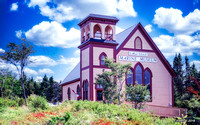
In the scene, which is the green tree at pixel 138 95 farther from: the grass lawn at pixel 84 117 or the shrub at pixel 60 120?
the shrub at pixel 60 120

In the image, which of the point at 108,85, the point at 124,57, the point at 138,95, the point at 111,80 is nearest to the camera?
the point at 138,95

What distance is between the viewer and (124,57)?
34188 mm

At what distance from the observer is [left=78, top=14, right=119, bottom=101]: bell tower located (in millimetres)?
31766

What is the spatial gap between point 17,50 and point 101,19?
11.1 meters

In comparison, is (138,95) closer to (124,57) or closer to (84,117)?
(124,57)

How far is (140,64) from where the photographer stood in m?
35.0

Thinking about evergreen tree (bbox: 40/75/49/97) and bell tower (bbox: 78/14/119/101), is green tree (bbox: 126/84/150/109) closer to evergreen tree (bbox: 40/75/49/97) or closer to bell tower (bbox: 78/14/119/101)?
bell tower (bbox: 78/14/119/101)

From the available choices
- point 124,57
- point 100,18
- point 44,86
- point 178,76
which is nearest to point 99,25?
point 100,18

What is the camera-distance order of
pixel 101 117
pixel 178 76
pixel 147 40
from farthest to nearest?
pixel 178 76
pixel 147 40
pixel 101 117

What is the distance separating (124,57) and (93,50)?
460cm

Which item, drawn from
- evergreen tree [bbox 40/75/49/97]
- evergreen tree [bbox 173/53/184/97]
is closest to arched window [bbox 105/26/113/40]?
evergreen tree [bbox 173/53/184/97]

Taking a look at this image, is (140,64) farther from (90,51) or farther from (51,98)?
(51,98)

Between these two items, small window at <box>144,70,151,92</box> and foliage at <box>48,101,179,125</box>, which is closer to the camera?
foliage at <box>48,101,179,125</box>

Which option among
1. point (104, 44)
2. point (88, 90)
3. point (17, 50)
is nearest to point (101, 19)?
point (104, 44)
